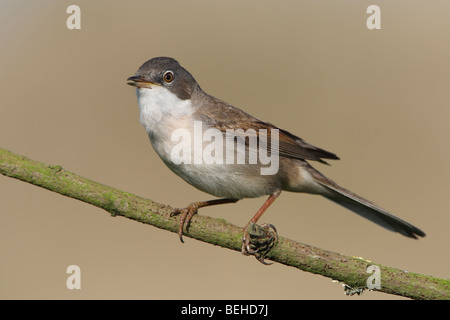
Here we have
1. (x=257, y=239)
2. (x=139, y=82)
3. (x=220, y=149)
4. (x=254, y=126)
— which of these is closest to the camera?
(x=257, y=239)

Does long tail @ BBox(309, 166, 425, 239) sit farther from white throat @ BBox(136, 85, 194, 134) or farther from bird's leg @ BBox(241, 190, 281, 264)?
white throat @ BBox(136, 85, 194, 134)

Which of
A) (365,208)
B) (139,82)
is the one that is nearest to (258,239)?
(139,82)

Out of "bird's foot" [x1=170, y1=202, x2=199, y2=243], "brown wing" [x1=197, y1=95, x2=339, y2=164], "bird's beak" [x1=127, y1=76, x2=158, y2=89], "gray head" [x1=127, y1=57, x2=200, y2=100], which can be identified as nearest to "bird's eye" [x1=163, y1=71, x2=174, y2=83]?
"gray head" [x1=127, y1=57, x2=200, y2=100]

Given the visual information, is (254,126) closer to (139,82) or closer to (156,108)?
(156,108)

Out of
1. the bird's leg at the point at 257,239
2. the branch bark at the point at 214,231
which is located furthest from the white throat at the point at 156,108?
the bird's leg at the point at 257,239

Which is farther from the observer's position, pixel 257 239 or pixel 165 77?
pixel 165 77

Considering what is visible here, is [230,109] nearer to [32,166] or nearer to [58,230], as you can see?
[32,166]

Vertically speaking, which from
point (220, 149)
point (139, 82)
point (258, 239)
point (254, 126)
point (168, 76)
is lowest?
point (258, 239)
